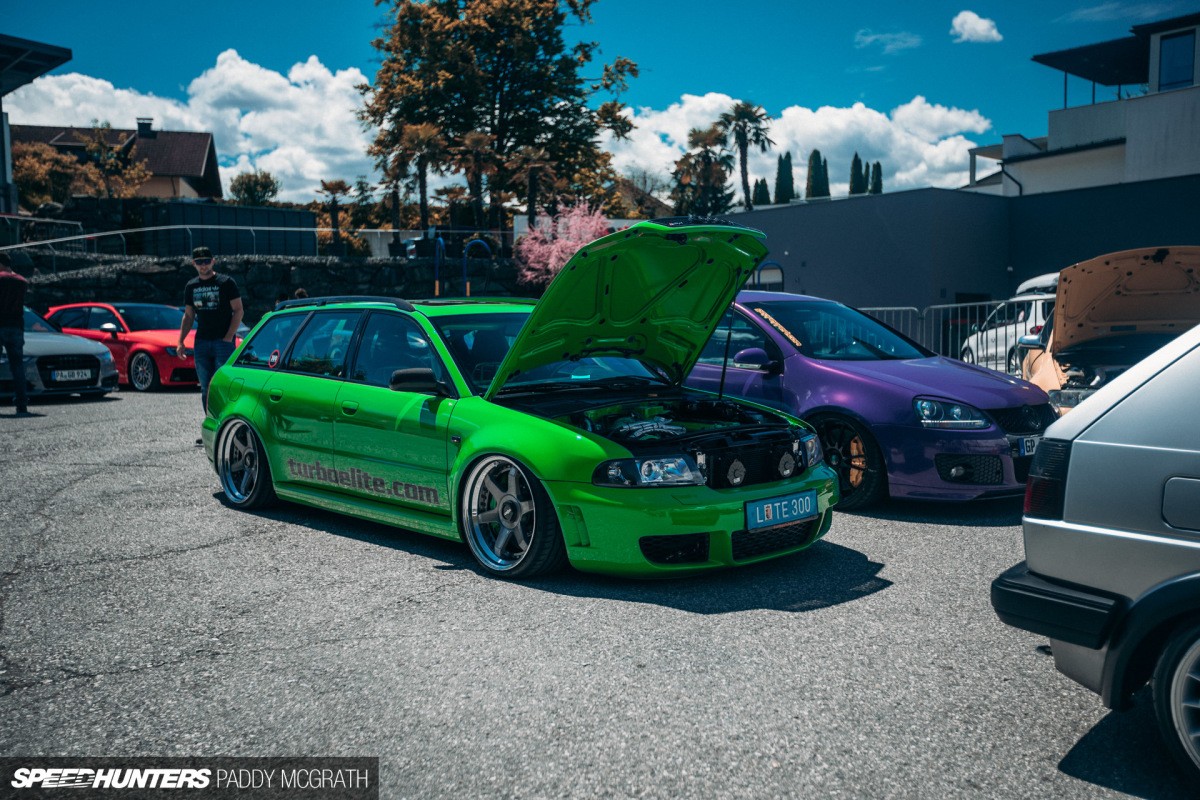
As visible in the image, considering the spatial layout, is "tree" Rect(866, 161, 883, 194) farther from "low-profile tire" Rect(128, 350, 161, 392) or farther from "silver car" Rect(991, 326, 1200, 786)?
"silver car" Rect(991, 326, 1200, 786)

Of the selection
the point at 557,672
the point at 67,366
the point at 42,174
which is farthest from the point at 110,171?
the point at 557,672

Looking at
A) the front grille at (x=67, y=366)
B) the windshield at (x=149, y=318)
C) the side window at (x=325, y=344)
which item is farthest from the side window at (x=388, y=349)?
the windshield at (x=149, y=318)

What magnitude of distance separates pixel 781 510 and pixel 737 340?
2.86 metres

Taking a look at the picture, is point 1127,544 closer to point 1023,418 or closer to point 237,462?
point 1023,418

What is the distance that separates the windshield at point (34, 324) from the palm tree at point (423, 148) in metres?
26.5

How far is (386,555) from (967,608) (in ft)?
10.0

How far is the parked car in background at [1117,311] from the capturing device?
7.25 metres

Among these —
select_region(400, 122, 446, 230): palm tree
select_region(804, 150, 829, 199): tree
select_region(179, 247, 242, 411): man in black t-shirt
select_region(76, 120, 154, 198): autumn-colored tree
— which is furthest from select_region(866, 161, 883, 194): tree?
select_region(179, 247, 242, 411): man in black t-shirt

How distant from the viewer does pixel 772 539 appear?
16.4 ft

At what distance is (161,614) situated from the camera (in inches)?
177

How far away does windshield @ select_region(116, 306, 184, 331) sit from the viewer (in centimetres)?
1602

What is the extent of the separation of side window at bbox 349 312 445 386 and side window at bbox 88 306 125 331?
1177cm

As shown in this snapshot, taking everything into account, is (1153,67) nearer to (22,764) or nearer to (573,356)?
(573,356)

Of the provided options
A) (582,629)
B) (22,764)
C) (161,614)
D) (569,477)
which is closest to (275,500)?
(161,614)
